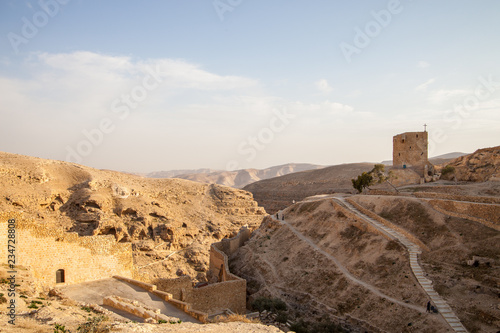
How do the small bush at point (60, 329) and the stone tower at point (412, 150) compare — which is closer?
the small bush at point (60, 329)

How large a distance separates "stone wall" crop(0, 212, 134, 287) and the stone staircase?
1137 centimetres

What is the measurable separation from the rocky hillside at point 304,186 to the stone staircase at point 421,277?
3544 centimetres

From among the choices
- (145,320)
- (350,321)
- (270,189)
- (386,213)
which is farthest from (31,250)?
(270,189)

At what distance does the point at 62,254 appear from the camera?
42.1 feet

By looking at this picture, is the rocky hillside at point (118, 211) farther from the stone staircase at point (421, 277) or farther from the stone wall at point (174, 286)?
the stone staircase at point (421, 277)

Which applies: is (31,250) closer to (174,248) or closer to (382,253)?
(382,253)

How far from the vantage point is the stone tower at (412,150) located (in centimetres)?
2930

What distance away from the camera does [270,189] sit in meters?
69.2

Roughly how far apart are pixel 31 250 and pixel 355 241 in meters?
14.3

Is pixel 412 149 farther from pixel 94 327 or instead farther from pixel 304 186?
pixel 304 186

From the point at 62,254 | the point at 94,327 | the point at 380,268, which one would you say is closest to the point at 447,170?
the point at 380,268

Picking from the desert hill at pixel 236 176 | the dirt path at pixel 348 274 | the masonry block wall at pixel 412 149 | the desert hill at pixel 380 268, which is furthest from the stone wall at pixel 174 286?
the desert hill at pixel 236 176

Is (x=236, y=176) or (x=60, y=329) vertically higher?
(x=236, y=176)

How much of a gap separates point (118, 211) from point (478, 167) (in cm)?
2641
